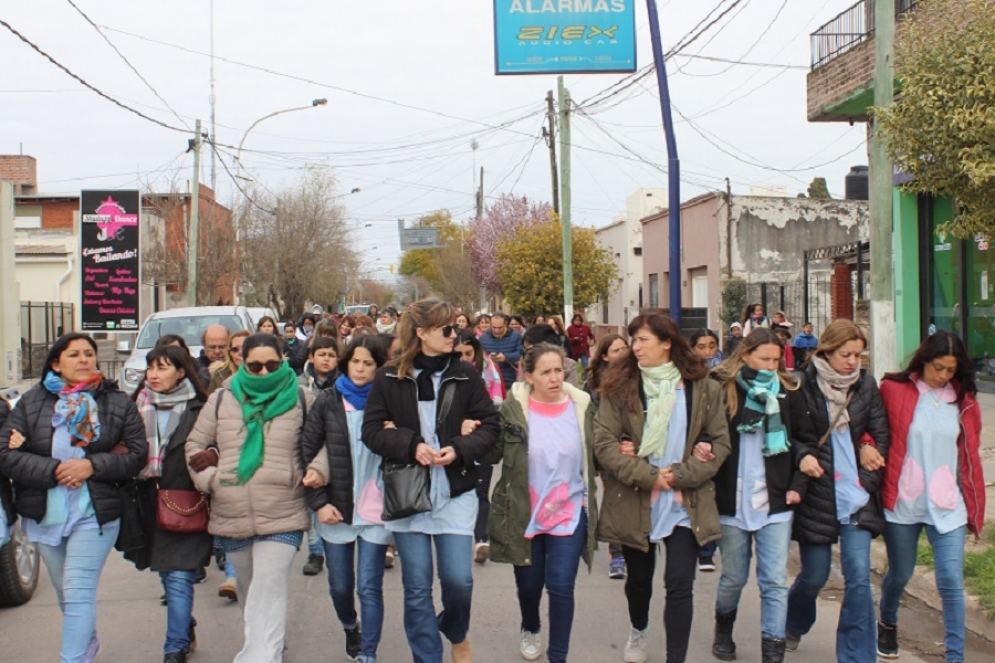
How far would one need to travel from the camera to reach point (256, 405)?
16.7 ft

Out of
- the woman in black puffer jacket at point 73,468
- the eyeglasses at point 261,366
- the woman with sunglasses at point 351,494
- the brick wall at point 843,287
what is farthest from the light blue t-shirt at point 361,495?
the brick wall at point 843,287

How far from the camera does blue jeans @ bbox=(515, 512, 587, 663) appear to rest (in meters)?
5.17

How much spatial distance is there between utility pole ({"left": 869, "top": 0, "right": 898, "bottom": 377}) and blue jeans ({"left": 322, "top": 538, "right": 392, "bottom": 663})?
601cm

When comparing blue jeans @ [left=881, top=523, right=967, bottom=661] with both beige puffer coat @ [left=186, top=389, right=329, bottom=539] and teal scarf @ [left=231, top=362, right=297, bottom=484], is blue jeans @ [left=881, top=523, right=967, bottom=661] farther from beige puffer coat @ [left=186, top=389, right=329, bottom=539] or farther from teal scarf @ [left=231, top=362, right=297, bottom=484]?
teal scarf @ [left=231, top=362, right=297, bottom=484]

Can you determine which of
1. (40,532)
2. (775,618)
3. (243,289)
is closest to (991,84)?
(775,618)

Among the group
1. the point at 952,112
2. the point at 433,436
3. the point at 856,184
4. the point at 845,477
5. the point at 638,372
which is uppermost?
the point at 856,184

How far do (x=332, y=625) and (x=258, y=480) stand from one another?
165 centimetres

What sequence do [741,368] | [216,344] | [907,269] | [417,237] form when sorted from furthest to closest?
[417,237] < [907,269] < [216,344] < [741,368]

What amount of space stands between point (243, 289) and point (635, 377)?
156 ft

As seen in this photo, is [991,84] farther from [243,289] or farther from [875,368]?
[243,289]

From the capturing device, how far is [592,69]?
15.6 metres

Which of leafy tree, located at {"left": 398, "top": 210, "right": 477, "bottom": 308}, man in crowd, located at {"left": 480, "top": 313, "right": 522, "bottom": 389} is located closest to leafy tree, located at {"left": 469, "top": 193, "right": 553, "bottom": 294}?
leafy tree, located at {"left": 398, "top": 210, "right": 477, "bottom": 308}

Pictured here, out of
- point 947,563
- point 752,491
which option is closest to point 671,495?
point 752,491

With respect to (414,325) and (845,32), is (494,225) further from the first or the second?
(414,325)
